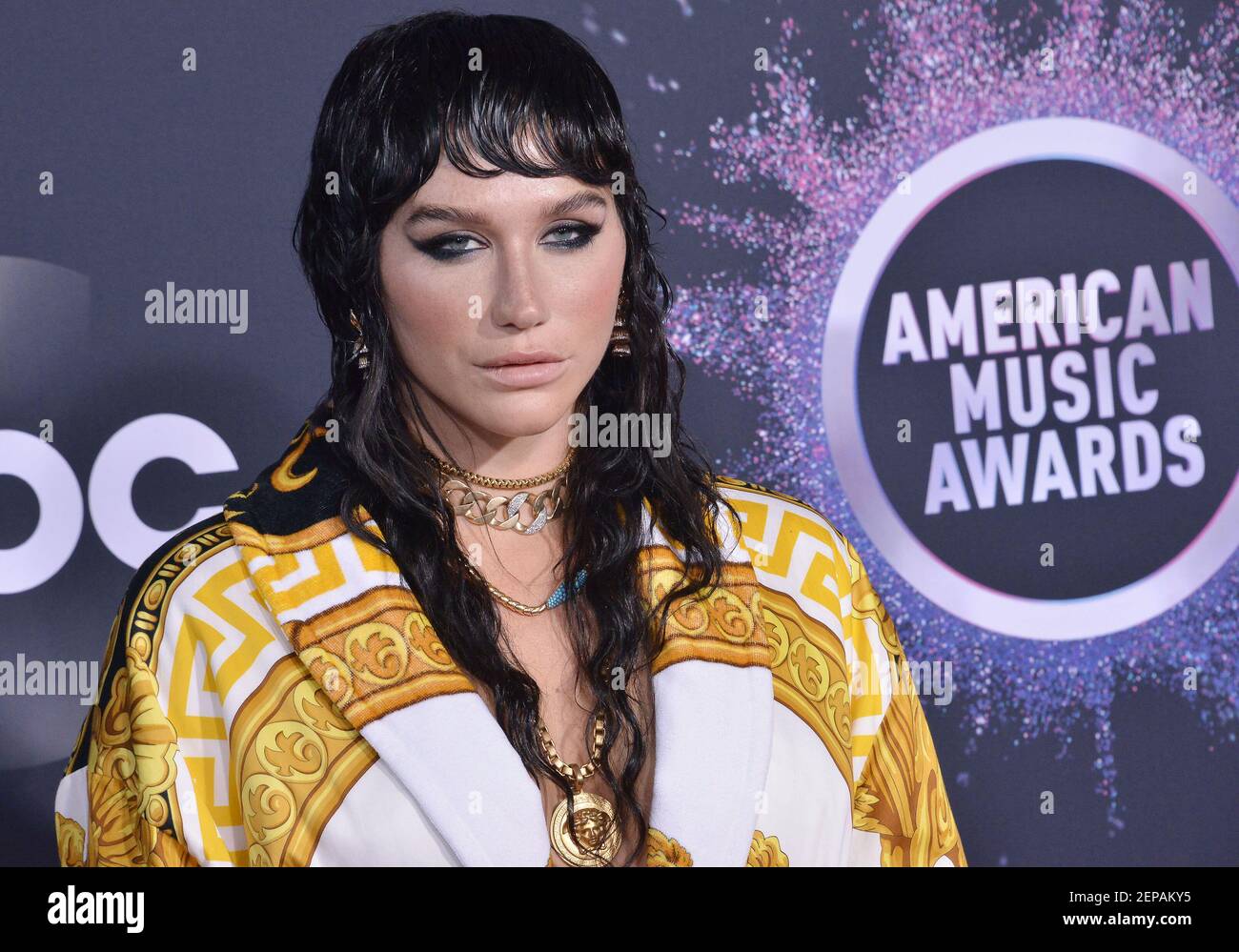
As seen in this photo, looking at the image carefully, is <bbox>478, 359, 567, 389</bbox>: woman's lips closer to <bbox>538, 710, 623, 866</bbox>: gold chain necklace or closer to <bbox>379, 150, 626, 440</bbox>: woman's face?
<bbox>379, 150, 626, 440</bbox>: woman's face

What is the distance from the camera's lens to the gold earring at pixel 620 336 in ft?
6.12

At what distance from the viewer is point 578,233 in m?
1.74

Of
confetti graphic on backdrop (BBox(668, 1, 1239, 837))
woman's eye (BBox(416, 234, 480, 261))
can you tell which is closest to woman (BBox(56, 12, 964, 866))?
woman's eye (BBox(416, 234, 480, 261))

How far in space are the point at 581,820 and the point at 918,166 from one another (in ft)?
4.46

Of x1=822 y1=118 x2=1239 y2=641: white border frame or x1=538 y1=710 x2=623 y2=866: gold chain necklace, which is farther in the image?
x1=822 y1=118 x2=1239 y2=641: white border frame

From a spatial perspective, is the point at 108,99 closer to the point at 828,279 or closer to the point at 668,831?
the point at 828,279

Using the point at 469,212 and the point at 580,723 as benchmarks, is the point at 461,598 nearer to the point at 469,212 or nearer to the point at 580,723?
the point at 580,723

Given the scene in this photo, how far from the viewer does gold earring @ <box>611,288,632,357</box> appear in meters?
1.87

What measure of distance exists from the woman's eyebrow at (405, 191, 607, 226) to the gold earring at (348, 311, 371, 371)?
0.52ft

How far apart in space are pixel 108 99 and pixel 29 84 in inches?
5.1

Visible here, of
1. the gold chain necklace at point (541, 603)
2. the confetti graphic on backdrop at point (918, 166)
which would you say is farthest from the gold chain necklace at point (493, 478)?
the confetti graphic on backdrop at point (918, 166)

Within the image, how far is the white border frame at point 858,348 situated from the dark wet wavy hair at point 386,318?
2.17 feet

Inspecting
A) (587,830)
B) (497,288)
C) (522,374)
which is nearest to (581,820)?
(587,830)
